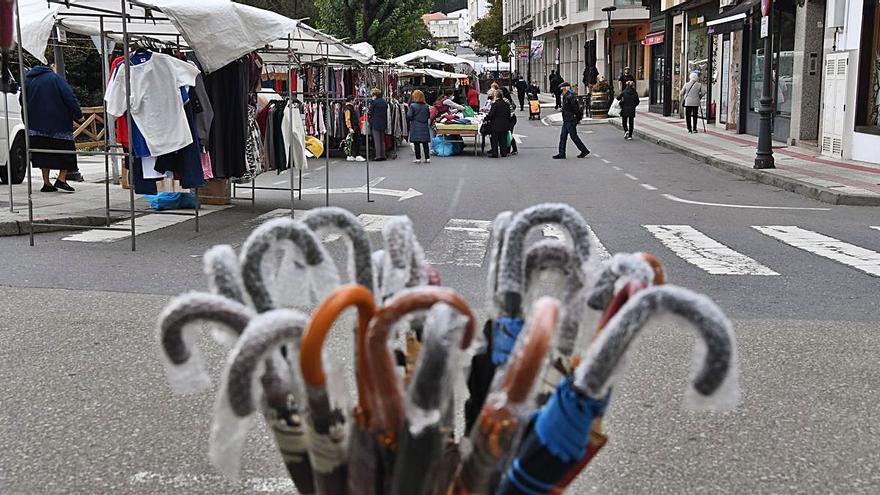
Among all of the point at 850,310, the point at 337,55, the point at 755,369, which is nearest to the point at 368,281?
the point at 755,369

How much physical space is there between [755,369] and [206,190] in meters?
9.50

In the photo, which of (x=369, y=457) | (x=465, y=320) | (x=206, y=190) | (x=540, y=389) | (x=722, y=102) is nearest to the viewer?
(x=465, y=320)

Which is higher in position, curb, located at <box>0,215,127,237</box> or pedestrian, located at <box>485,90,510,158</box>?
pedestrian, located at <box>485,90,510,158</box>

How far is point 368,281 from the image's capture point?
1918 millimetres

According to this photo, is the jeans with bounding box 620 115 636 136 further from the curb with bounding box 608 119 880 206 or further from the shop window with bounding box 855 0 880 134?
the shop window with bounding box 855 0 880 134

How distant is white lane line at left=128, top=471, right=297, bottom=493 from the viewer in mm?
3719

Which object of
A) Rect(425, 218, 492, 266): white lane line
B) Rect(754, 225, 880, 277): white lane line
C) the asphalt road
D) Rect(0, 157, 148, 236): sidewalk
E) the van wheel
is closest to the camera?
the asphalt road

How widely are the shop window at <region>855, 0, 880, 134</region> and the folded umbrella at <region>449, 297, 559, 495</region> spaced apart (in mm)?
18590

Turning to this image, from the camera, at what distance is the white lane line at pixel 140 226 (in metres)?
10.4

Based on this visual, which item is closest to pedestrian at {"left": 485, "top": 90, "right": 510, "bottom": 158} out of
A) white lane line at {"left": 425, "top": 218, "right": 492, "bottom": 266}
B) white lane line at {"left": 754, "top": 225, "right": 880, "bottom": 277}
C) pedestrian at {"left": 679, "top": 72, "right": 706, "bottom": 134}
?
pedestrian at {"left": 679, "top": 72, "right": 706, "bottom": 134}

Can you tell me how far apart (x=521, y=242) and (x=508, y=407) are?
452 millimetres

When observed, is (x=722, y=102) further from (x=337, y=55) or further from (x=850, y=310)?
(x=850, y=310)

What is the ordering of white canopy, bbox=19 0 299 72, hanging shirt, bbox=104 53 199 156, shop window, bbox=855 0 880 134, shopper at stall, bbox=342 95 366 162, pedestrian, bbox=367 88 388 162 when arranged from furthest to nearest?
shopper at stall, bbox=342 95 366 162 → pedestrian, bbox=367 88 388 162 → shop window, bbox=855 0 880 134 → hanging shirt, bbox=104 53 199 156 → white canopy, bbox=19 0 299 72

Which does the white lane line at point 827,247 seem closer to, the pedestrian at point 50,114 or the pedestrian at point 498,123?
the pedestrian at point 50,114
